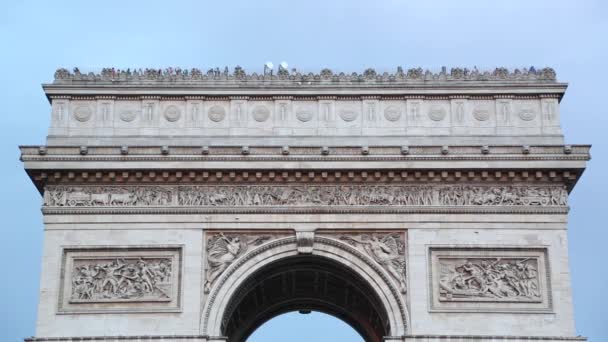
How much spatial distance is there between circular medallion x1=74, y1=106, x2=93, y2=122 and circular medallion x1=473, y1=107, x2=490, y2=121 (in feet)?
34.1

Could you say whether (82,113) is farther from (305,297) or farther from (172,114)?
(305,297)

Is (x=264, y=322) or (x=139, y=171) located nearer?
(x=139, y=171)

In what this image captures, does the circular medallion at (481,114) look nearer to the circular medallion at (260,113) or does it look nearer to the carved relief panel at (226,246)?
the circular medallion at (260,113)

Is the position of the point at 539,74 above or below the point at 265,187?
above

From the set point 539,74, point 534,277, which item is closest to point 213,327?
point 534,277

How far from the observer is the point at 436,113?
113 ft

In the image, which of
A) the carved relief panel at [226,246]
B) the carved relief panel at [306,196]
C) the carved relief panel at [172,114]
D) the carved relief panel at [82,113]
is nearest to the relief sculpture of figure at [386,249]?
the carved relief panel at [306,196]

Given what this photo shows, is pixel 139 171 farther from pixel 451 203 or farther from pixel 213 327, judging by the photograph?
pixel 451 203

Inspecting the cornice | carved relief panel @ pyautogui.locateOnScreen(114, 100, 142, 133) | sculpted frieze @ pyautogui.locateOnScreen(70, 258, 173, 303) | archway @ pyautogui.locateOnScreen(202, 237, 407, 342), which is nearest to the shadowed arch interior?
archway @ pyautogui.locateOnScreen(202, 237, 407, 342)

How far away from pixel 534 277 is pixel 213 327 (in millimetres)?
8318

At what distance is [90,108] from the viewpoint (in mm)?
34469

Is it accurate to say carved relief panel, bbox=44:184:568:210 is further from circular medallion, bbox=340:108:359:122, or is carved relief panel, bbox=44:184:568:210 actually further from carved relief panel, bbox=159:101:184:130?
circular medallion, bbox=340:108:359:122

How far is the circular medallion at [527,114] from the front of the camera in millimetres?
34188

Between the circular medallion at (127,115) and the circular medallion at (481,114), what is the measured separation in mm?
9214
